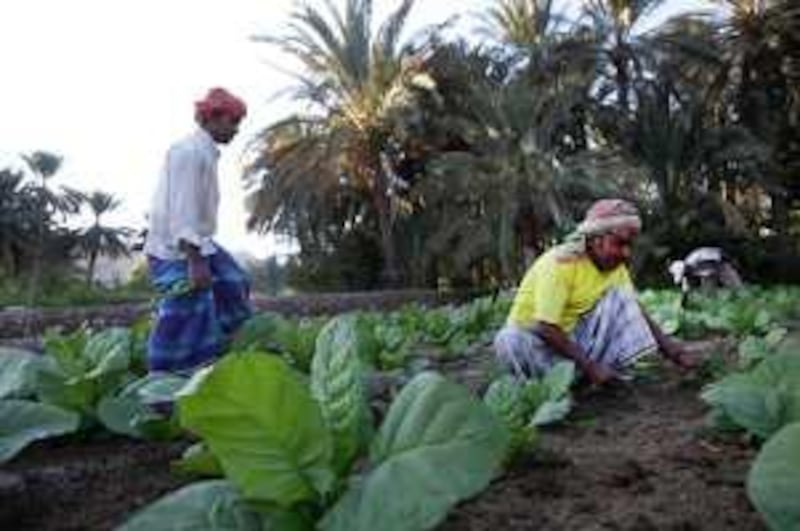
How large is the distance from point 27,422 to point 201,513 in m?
0.71

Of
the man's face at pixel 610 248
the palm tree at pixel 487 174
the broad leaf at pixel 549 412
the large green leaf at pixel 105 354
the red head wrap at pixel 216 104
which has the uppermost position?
the palm tree at pixel 487 174

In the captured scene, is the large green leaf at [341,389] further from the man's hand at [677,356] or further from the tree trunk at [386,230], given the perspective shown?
the tree trunk at [386,230]

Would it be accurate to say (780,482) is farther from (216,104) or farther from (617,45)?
(617,45)

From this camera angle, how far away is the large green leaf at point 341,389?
221cm

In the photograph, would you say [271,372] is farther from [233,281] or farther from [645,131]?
[645,131]

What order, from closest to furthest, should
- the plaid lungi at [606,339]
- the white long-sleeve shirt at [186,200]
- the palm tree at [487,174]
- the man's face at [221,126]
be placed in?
the plaid lungi at [606,339]
the white long-sleeve shirt at [186,200]
the man's face at [221,126]
the palm tree at [487,174]

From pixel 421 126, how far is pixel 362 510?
3082 centimetres

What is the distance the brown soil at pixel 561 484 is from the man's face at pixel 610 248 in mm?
1096

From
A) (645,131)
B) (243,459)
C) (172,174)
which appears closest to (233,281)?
(172,174)

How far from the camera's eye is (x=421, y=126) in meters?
32.5

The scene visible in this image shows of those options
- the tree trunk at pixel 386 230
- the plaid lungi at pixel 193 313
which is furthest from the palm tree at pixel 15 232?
the plaid lungi at pixel 193 313

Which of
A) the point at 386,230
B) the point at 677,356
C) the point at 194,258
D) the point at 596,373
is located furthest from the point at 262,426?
the point at 386,230

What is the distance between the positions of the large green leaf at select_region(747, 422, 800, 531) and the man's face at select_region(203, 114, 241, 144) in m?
3.60

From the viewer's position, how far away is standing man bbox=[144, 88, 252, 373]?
4.95m
